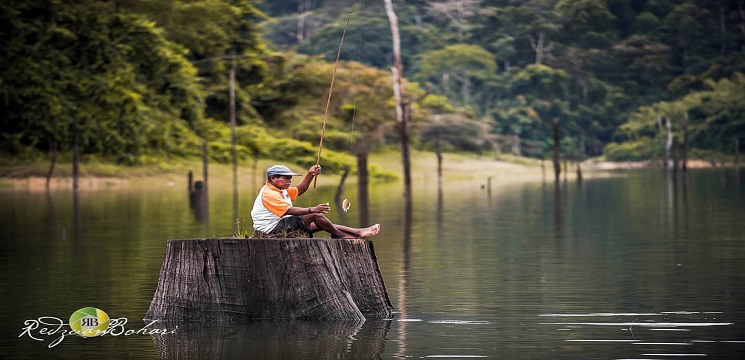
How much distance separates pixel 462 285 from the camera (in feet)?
65.0

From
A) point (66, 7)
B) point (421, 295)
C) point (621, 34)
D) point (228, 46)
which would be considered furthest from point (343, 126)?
point (421, 295)

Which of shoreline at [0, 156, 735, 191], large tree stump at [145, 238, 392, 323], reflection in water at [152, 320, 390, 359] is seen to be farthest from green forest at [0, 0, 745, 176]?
reflection in water at [152, 320, 390, 359]

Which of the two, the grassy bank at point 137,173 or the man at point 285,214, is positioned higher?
the grassy bank at point 137,173

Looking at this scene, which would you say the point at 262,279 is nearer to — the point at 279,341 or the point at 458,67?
the point at 279,341

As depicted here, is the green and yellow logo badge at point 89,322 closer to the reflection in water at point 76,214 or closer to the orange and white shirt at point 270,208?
the orange and white shirt at point 270,208

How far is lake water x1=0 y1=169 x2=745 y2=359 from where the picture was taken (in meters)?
14.1

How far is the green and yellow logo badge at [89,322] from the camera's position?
1525 centimetres

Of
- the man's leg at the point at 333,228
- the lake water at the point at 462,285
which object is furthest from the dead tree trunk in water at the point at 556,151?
the man's leg at the point at 333,228

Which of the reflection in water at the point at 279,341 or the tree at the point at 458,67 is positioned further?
the tree at the point at 458,67

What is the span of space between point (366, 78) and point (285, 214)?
71.6 metres

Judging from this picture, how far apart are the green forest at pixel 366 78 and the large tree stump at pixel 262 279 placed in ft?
118

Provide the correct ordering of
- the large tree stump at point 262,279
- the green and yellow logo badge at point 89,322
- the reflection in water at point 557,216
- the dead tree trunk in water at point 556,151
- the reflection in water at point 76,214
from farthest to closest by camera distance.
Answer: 1. the dead tree trunk in water at point 556,151
2. the reflection in water at point 76,214
3. the reflection in water at point 557,216
4. the green and yellow logo badge at point 89,322
5. the large tree stump at point 262,279

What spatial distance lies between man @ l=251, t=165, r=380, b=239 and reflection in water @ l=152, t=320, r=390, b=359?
3.55ft

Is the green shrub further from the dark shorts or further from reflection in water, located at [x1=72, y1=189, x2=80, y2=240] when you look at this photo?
the dark shorts
